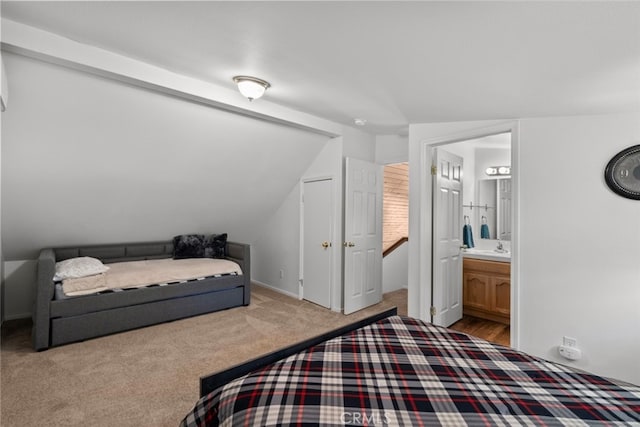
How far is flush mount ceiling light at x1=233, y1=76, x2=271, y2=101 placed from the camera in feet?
7.89

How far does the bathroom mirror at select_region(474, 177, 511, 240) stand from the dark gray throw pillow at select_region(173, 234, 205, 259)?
13.1 ft

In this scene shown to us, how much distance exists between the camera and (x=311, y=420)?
1001mm

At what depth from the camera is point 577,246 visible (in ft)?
7.93

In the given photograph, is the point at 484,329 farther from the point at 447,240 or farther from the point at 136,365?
the point at 136,365

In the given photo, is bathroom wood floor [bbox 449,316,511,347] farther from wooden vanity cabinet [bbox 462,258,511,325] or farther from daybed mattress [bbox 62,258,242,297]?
daybed mattress [bbox 62,258,242,297]

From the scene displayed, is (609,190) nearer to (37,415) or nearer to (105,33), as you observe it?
(105,33)

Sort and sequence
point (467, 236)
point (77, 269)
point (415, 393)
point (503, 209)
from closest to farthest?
point (415, 393)
point (77, 269)
point (503, 209)
point (467, 236)

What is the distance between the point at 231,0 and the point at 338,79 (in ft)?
3.32

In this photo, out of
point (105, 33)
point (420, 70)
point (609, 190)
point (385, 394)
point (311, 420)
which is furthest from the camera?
point (609, 190)

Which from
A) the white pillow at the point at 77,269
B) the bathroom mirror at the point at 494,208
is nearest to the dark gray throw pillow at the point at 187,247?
the white pillow at the point at 77,269

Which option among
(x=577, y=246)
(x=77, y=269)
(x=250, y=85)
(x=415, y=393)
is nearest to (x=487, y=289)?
(x=577, y=246)

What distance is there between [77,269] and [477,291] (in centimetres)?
445

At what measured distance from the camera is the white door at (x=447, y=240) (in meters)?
3.26

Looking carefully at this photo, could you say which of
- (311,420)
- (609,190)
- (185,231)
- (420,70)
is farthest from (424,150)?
(185,231)
